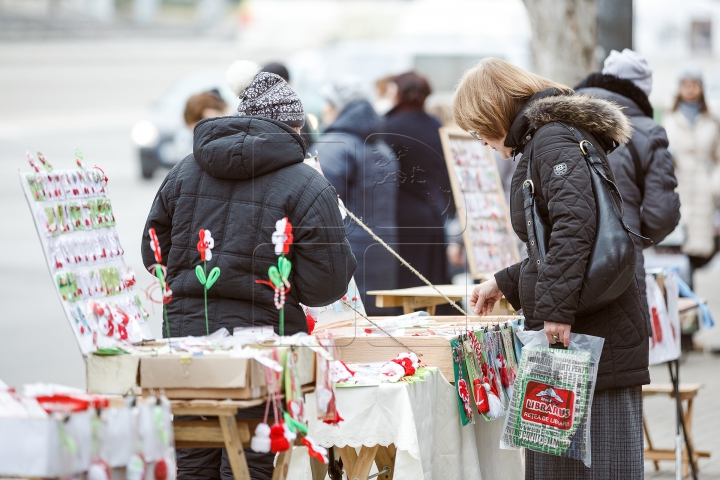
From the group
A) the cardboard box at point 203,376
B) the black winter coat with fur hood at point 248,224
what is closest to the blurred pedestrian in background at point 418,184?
the black winter coat with fur hood at point 248,224

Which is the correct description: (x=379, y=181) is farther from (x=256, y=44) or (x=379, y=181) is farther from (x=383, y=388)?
(x=256, y=44)

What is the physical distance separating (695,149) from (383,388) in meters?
5.79

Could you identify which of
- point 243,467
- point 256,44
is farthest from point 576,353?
point 256,44

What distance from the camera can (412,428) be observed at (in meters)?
3.38

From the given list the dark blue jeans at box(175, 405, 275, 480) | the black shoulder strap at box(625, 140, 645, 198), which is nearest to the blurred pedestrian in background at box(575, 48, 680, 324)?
the black shoulder strap at box(625, 140, 645, 198)

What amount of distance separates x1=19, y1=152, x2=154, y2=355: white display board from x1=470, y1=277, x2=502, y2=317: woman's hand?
1277 mm

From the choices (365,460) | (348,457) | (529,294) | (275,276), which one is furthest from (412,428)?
(275,276)

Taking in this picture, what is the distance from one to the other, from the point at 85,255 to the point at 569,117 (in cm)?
157

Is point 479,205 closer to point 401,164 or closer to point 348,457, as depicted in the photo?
point 401,164

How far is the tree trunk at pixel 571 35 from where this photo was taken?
7117 mm

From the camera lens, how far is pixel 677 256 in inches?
318

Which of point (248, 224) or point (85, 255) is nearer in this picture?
point (85, 255)

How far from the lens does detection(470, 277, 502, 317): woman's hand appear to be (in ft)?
12.8

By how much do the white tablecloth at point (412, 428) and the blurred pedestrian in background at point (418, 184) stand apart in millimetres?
629
